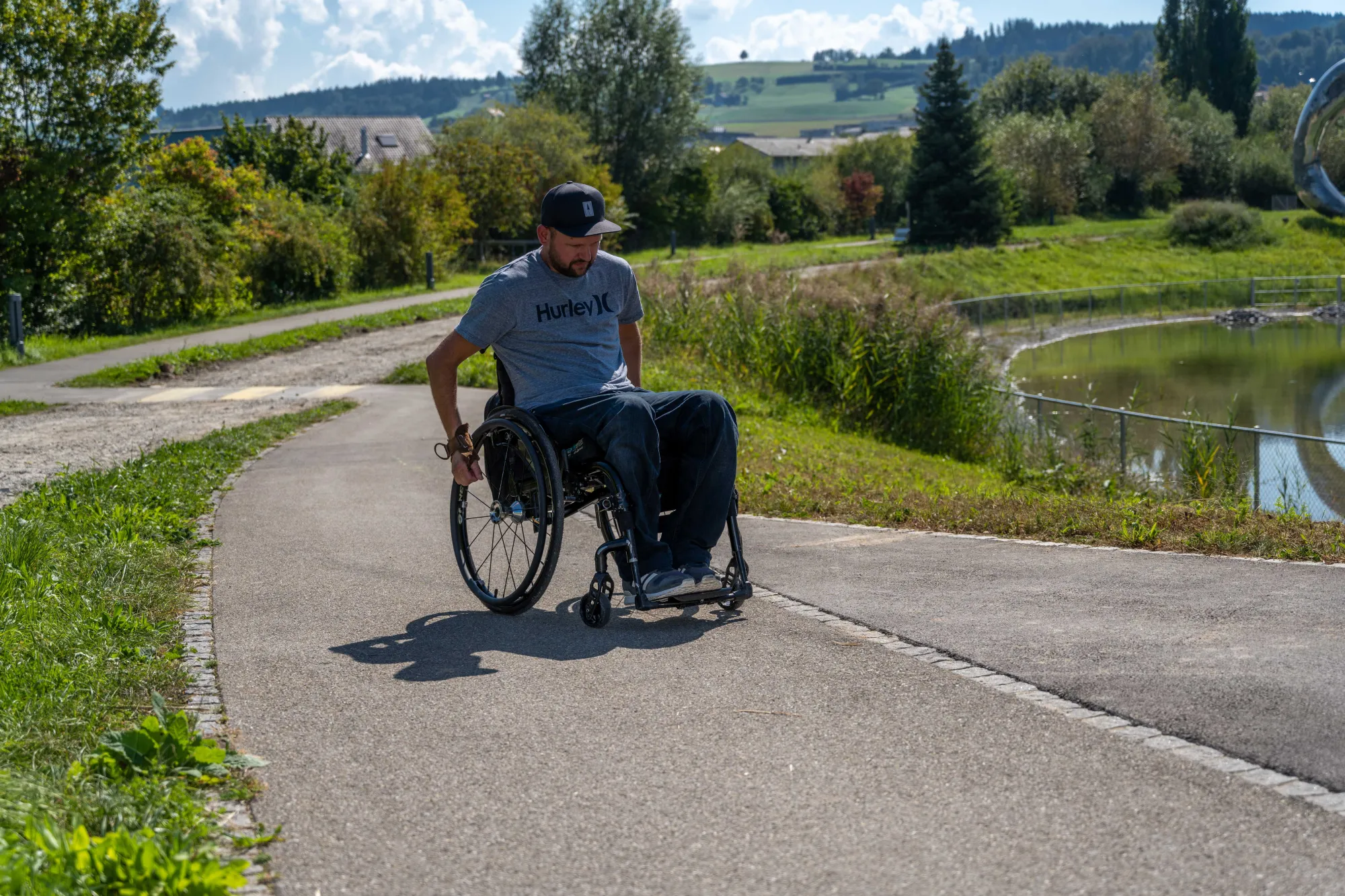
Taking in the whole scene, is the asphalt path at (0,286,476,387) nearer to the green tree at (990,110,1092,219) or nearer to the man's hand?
the man's hand

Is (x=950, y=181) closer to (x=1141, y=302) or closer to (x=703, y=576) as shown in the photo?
(x=1141, y=302)

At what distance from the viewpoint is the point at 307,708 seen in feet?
15.3

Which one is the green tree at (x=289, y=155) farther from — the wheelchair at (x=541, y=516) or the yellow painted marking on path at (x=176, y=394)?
the wheelchair at (x=541, y=516)

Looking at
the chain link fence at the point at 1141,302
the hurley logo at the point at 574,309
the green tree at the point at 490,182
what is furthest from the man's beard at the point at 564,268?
the green tree at the point at 490,182

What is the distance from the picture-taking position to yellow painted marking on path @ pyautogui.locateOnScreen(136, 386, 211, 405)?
18241 millimetres

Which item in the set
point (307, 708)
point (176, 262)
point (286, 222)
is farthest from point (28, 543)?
point (286, 222)

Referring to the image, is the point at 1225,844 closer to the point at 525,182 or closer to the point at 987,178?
the point at 525,182

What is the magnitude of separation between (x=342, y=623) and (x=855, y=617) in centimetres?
218

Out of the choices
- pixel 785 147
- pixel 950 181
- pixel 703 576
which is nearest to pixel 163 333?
pixel 703 576

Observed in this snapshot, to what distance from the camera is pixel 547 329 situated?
6.02 m

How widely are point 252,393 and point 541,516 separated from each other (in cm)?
1395

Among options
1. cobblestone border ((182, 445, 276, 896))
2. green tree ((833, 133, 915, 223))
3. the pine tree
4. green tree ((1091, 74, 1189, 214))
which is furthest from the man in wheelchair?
green tree ((1091, 74, 1189, 214))

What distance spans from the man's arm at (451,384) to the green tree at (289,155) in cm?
5211

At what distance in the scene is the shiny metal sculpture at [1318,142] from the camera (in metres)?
6.99
